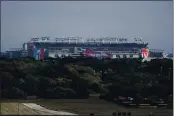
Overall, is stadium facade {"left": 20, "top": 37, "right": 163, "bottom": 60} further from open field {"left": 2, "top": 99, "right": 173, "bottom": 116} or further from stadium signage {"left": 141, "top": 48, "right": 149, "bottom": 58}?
open field {"left": 2, "top": 99, "right": 173, "bottom": 116}

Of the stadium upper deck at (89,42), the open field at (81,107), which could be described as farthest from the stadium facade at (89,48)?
the open field at (81,107)

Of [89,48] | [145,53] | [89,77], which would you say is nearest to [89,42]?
[89,48]

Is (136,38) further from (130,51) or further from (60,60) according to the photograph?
(60,60)

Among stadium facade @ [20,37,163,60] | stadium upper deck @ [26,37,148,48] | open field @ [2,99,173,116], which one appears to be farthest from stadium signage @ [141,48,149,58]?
open field @ [2,99,173,116]

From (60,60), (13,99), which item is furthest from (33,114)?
(60,60)

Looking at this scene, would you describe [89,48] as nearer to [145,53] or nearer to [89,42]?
[89,42]

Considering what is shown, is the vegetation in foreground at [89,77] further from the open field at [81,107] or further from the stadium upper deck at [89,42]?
the stadium upper deck at [89,42]

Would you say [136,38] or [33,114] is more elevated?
[136,38]
